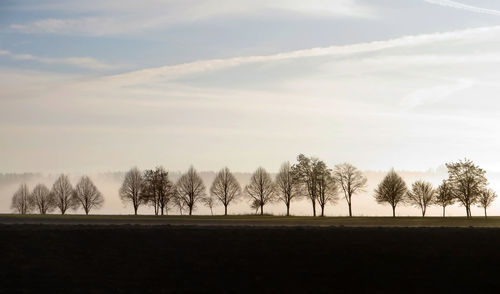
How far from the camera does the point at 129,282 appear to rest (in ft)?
103

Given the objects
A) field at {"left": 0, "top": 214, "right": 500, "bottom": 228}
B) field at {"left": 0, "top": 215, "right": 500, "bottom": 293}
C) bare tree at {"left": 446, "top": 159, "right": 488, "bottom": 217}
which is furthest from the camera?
bare tree at {"left": 446, "top": 159, "right": 488, "bottom": 217}

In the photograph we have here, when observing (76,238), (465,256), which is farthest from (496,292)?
(76,238)

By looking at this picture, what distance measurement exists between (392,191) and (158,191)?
159 ft

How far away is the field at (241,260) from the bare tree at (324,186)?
7046 cm

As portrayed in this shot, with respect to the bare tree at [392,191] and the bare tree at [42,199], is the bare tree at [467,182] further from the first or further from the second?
Result: the bare tree at [42,199]

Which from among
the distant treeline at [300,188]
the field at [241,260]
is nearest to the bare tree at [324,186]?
the distant treeline at [300,188]

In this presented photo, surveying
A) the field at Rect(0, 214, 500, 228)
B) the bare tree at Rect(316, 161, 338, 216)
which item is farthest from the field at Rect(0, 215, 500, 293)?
the bare tree at Rect(316, 161, 338, 216)

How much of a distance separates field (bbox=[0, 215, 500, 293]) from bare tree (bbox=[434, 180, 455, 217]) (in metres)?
72.1

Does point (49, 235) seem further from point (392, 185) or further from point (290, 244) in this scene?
point (392, 185)

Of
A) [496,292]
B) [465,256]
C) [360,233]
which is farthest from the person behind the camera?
[360,233]

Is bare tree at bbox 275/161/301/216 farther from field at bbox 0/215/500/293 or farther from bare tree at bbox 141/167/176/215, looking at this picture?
field at bbox 0/215/500/293

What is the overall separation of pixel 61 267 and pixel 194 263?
7.72 meters

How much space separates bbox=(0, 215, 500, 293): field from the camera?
31.4m

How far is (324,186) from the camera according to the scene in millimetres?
117375
